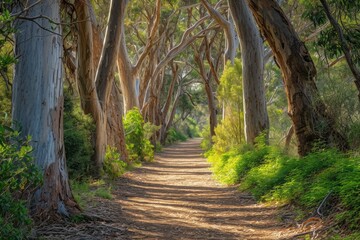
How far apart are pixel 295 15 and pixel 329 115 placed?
13959 millimetres

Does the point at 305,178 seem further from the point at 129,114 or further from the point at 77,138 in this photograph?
the point at 129,114

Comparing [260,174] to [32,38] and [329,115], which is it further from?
[32,38]

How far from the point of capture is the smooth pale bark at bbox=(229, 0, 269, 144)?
41.8 feet

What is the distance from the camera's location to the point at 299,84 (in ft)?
30.6

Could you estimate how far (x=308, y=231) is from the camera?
18.0 ft

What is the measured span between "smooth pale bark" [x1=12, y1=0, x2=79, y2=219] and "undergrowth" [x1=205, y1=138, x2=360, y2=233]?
337 cm

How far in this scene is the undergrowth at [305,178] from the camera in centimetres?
552

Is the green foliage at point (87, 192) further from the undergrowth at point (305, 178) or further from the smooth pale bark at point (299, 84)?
the smooth pale bark at point (299, 84)

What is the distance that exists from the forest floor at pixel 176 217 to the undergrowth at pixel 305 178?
0.32m

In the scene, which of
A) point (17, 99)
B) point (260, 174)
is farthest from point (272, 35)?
point (17, 99)

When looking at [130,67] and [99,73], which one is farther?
[130,67]

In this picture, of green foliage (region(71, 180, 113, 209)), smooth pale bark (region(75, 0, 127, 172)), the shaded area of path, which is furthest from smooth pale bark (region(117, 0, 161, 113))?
green foliage (region(71, 180, 113, 209))

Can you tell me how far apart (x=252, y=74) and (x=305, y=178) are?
18.7ft

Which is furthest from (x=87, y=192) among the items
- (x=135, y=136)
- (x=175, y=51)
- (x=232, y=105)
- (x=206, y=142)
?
(x=206, y=142)
